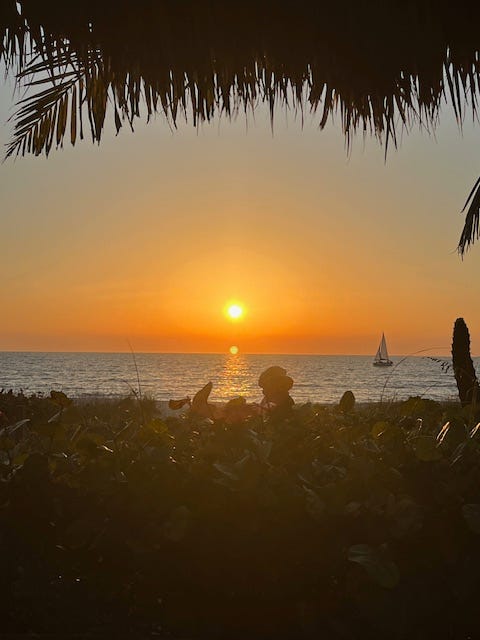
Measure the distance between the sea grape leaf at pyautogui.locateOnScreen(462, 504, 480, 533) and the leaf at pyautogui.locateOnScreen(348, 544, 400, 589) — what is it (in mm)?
209

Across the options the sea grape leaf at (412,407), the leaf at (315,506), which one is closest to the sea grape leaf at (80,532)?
the leaf at (315,506)

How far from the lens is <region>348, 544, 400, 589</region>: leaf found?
1.19 m

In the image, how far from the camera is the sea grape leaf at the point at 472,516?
51.3 inches

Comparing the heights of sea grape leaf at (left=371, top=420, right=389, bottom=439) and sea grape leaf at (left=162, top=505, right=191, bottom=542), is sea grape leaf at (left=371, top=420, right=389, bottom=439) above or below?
above

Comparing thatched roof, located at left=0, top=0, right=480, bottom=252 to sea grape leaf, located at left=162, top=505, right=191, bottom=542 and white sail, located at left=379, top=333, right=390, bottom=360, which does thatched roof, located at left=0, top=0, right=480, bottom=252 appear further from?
white sail, located at left=379, top=333, right=390, bottom=360

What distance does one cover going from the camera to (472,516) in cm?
131

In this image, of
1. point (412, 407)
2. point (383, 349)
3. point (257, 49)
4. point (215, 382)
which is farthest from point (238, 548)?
point (383, 349)

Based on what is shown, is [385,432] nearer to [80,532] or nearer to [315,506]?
[315,506]

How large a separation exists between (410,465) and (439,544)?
0.19 metres

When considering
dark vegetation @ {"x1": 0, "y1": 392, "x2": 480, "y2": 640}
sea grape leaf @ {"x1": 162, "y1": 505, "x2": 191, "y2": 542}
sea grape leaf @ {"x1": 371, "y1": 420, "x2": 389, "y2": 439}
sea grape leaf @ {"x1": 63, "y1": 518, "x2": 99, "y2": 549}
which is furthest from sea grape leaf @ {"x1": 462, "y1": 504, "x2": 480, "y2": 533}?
sea grape leaf @ {"x1": 63, "y1": 518, "x2": 99, "y2": 549}

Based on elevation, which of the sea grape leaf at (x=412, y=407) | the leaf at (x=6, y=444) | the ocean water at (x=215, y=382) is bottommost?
the ocean water at (x=215, y=382)

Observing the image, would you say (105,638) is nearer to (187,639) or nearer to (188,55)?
(187,639)

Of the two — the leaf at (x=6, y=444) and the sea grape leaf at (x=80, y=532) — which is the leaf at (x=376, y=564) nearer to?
the sea grape leaf at (x=80, y=532)

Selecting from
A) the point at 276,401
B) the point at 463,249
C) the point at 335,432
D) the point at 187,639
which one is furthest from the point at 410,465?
the point at 463,249
